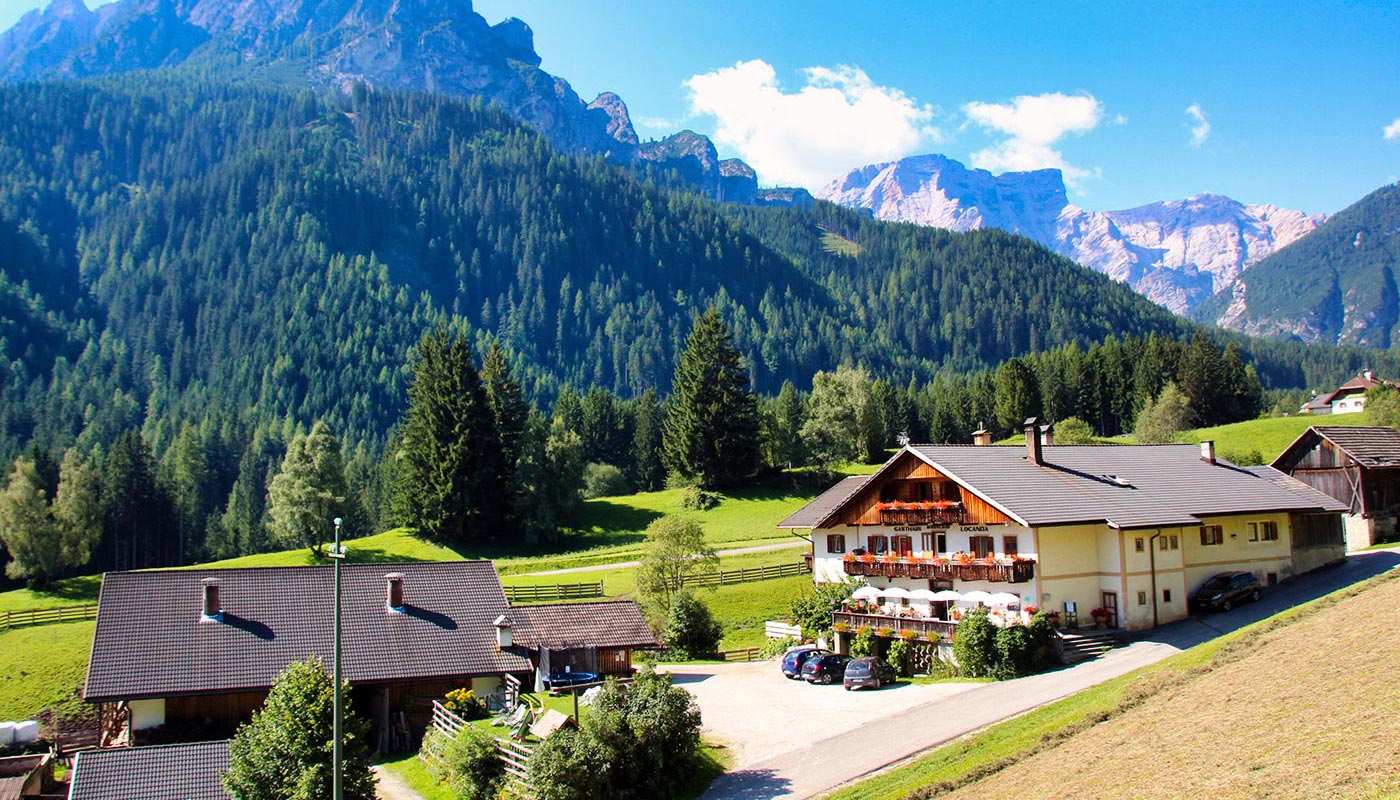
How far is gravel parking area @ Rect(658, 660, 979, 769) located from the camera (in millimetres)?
31109

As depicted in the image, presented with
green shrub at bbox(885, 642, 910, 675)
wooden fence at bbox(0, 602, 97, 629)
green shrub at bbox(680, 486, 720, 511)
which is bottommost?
green shrub at bbox(885, 642, 910, 675)

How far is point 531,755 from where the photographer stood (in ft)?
85.2

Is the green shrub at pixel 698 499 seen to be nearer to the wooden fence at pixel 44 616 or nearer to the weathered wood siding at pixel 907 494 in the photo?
the weathered wood siding at pixel 907 494

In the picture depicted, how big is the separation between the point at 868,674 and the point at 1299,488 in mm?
30512

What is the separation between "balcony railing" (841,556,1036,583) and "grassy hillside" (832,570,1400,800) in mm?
9451

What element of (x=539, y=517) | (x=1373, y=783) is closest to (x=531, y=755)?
(x=1373, y=783)

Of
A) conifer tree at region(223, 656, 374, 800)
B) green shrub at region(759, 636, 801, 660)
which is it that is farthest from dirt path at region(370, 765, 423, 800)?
green shrub at region(759, 636, 801, 660)

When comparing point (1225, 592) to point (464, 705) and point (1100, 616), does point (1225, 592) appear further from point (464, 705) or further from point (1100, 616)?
point (464, 705)

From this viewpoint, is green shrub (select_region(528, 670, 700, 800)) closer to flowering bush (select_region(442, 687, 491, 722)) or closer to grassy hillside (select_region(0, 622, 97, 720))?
flowering bush (select_region(442, 687, 491, 722))

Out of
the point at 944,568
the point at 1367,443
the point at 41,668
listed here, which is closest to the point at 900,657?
the point at 944,568

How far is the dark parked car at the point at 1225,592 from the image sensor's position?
4228 cm

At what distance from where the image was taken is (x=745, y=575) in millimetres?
57438

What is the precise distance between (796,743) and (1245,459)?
207ft

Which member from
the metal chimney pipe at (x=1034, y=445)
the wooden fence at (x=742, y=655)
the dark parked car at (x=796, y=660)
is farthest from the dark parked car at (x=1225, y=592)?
the wooden fence at (x=742, y=655)
